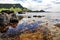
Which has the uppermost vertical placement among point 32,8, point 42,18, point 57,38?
point 32,8

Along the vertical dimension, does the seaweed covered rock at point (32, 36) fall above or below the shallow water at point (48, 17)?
below

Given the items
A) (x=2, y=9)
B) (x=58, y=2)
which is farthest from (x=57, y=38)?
(x=2, y=9)

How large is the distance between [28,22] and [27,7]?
40 cm

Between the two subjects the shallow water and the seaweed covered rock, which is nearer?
the seaweed covered rock

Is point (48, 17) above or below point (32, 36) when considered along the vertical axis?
above

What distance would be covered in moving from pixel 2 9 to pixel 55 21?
52.6 inches

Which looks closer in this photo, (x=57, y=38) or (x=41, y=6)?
(x=57, y=38)

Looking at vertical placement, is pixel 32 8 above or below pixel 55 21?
above

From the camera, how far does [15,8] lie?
3299 millimetres

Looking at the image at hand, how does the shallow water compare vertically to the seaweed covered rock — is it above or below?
above

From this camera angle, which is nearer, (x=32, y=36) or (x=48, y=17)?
(x=32, y=36)

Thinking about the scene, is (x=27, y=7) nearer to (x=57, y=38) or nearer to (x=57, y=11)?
(x=57, y=11)

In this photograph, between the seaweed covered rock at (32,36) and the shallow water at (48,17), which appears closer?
the seaweed covered rock at (32,36)

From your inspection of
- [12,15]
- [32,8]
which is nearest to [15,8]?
[12,15]
